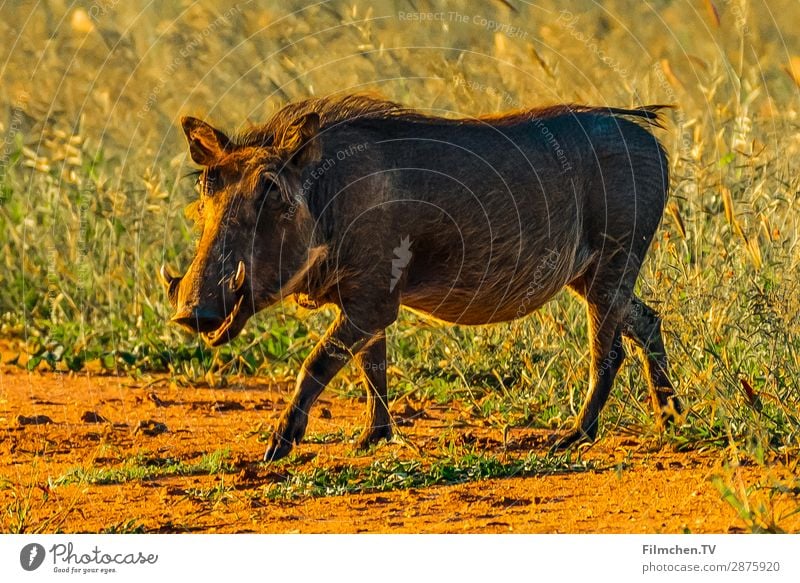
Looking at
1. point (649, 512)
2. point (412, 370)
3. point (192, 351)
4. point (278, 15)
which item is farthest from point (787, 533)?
point (278, 15)

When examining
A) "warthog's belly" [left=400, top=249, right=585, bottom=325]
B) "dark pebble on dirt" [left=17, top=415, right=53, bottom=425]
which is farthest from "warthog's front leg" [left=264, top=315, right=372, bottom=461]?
"dark pebble on dirt" [left=17, top=415, right=53, bottom=425]

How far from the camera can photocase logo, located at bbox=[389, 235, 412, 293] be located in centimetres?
648

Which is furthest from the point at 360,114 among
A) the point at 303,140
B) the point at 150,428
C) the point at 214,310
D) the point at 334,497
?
the point at 150,428

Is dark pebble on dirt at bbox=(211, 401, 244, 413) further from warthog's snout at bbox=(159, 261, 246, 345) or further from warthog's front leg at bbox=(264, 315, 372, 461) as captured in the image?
warthog's snout at bbox=(159, 261, 246, 345)

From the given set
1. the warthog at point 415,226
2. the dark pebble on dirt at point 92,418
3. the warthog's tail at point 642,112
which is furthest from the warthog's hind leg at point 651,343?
the dark pebble on dirt at point 92,418

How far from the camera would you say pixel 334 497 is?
20.1 feet

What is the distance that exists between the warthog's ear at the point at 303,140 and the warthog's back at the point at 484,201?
0.13 m

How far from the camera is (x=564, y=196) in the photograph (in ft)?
23.0

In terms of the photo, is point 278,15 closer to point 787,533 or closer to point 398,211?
point 398,211

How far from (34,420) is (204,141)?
2119 millimetres

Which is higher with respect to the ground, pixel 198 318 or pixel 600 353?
pixel 198 318

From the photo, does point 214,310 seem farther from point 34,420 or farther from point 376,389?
point 34,420
